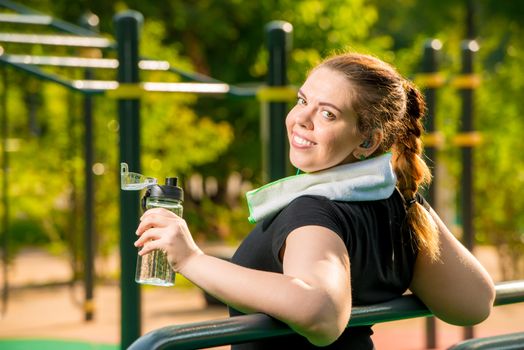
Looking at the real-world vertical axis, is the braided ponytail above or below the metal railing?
above

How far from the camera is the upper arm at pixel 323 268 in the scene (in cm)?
137

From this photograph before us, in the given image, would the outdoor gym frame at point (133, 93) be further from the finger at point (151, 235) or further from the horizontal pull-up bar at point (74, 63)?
the finger at point (151, 235)

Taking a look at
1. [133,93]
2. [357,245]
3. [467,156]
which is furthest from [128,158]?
[467,156]

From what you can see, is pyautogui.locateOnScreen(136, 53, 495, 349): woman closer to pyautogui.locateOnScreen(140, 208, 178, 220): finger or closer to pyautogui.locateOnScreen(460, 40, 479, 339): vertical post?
pyautogui.locateOnScreen(140, 208, 178, 220): finger

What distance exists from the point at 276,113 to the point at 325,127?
9.45ft

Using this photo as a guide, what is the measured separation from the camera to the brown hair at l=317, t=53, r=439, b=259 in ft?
5.32

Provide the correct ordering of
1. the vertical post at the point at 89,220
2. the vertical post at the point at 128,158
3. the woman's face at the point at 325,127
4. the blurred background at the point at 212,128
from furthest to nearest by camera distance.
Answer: the blurred background at the point at 212,128
the vertical post at the point at 89,220
the vertical post at the point at 128,158
the woman's face at the point at 325,127

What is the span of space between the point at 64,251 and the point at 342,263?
8508mm

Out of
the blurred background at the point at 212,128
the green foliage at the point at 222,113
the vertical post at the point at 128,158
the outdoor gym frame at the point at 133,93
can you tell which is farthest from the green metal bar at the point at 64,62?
the vertical post at the point at 128,158

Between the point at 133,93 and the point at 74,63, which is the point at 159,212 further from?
the point at 74,63

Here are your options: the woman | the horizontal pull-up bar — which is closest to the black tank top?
the woman

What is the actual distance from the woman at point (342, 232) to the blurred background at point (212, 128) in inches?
117

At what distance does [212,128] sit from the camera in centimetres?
1011

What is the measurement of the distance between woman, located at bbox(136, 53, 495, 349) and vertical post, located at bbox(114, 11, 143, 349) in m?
2.18
